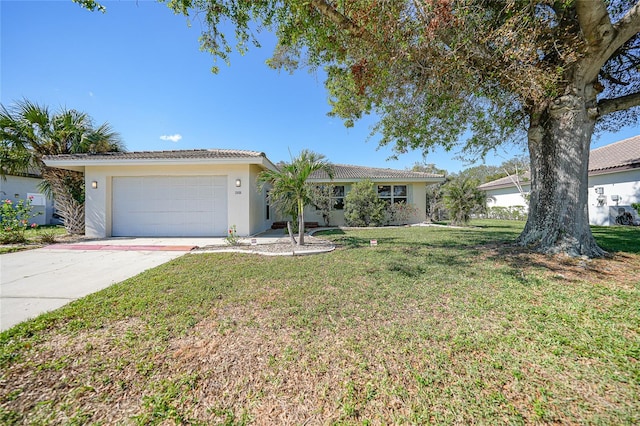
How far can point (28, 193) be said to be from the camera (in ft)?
50.1

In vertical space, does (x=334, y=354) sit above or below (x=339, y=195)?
→ below

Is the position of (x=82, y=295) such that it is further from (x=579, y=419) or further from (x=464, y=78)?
(x=464, y=78)

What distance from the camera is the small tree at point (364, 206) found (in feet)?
43.5

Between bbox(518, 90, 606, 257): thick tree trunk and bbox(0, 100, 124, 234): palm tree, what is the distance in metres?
16.7

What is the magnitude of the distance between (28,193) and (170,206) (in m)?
13.8

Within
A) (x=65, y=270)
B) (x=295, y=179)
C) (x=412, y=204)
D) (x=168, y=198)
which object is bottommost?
(x=65, y=270)

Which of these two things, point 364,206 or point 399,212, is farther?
point 399,212

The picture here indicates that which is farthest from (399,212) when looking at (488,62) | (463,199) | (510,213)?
(510,213)

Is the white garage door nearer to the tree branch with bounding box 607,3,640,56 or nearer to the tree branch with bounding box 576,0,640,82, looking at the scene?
the tree branch with bounding box 576,0,640,82

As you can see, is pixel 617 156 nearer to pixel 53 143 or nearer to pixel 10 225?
pixel 53 143

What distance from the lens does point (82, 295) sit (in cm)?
395

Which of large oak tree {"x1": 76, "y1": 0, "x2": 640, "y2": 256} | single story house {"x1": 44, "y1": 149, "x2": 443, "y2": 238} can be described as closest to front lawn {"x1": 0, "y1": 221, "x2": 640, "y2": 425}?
large oak tree {"x1": 76, "y1": 0, "x2": 640, "y2": 256}

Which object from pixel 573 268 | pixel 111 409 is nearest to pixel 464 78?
pixel 573 268

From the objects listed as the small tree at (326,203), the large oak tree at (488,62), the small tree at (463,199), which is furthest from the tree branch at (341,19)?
the small tree at (463,199)
